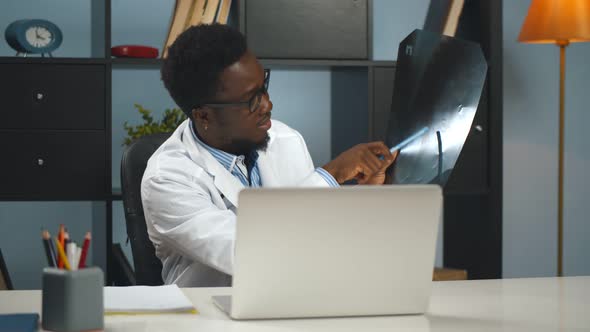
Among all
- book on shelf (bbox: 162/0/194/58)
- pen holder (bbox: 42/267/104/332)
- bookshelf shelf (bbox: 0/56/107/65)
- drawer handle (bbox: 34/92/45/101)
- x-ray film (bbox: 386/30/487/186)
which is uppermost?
book on shelf (bbox: 162/0/194/58)

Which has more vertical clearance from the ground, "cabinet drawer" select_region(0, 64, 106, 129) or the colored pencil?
"cabinet drawer" select_region(0, 64, 106, 129)

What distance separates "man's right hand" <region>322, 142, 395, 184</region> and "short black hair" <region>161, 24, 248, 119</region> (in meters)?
→ 0.32

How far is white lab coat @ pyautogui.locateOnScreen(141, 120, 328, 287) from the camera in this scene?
64.3 inches

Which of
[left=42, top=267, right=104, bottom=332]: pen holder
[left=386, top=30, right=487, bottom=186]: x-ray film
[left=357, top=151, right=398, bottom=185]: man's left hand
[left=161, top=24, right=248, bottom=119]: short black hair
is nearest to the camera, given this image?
[left=42, top=267, right=104, bottom=332]: pen holder

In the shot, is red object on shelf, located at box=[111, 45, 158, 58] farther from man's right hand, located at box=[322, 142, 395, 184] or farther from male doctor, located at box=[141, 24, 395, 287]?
man's right hand, located at box=[322, 142, 395, 184]

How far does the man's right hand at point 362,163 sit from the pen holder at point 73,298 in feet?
2.40

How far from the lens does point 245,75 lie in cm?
182

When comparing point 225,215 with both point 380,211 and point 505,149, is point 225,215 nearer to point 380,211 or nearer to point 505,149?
point 380,211

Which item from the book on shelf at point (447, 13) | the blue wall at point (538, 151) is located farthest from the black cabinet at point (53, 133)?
the blue wall at point (538, 151)

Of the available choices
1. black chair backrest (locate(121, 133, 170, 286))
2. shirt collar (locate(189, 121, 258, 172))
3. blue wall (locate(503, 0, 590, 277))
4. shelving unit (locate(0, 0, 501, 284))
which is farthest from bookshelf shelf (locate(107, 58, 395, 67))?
shirt collar (locate(189, 121, 258, 172))

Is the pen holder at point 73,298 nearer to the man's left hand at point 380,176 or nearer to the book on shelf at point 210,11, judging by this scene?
the man's left hand at point 380,176

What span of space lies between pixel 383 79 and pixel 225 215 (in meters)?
1.58

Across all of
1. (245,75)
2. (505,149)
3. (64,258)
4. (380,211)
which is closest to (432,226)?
(380,211)

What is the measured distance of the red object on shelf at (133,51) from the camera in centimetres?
296
